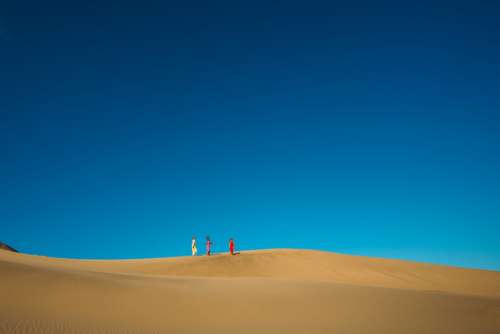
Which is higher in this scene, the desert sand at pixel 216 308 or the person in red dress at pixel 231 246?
the person in red dress at pixel 231 246

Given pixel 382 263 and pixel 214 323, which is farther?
pixel 382 263

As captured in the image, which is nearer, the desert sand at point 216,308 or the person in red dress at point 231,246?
the desert sand at point 216,308

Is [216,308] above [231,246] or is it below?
below

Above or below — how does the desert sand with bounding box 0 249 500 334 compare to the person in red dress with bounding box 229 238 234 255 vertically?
below

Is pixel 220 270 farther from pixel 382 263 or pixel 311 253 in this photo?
pixel 382 263

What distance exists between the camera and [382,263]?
24938mm

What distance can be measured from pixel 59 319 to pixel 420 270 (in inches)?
869

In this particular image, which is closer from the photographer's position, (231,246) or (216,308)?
(216,308)

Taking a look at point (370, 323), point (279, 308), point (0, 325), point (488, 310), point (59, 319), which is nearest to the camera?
point (0, 325)

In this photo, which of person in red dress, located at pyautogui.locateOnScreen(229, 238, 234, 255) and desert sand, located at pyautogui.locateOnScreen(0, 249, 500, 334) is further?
person in red dress, located at pyautogui.locateOnScreen(229, 238, 234, 255)

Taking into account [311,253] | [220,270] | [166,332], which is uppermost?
[311,253]

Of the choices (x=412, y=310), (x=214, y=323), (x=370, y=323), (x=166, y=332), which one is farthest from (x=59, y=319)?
(x=412, y=310)

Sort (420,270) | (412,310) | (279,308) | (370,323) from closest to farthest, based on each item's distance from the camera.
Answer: (370,323) → (279,308) → (412,310) → (420,270)

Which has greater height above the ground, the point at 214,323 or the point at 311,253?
the point at 311,253
